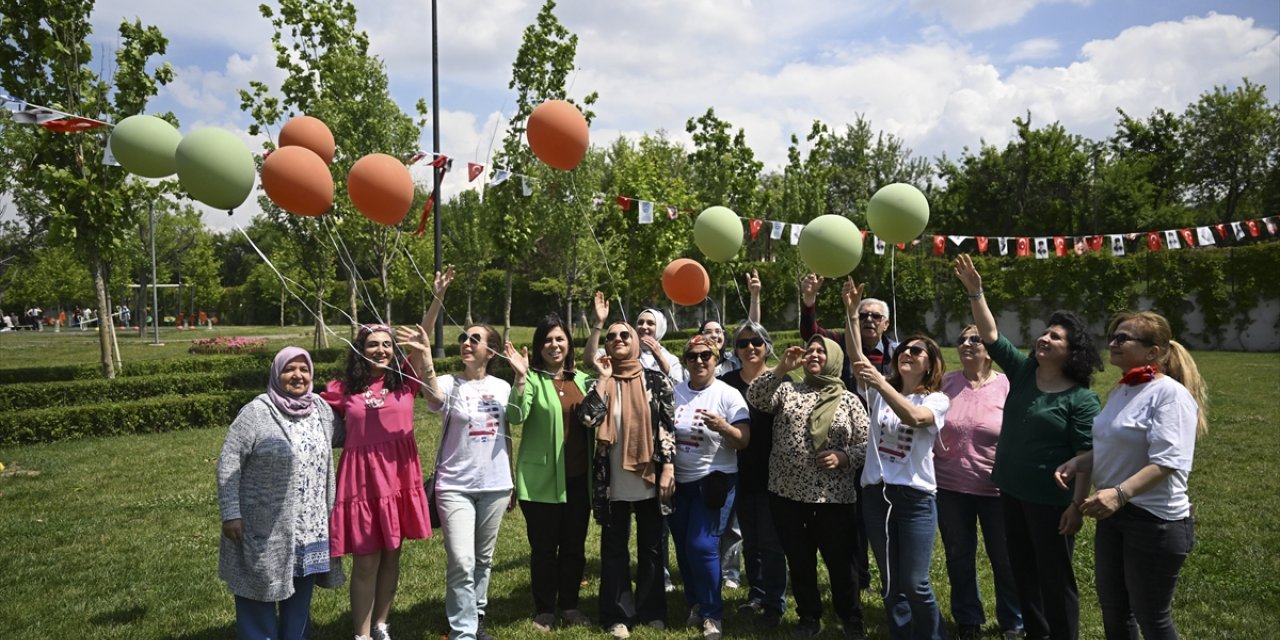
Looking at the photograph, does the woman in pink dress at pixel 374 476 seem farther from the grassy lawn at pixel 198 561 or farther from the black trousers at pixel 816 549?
the black trousers at pixel 816 549

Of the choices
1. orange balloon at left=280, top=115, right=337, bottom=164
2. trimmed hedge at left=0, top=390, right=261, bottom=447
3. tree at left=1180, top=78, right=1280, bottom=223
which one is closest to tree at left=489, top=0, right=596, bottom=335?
trimmed hedge at left=0, top=390, right=261, bottom=447

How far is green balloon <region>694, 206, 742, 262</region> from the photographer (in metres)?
5.70

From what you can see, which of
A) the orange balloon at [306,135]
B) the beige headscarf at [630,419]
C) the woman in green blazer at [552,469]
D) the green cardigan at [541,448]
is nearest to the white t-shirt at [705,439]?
the beige headscarf at [630,419]

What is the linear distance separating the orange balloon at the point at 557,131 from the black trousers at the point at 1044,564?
347 cm

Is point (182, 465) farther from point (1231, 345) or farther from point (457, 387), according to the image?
point (1231, 345)

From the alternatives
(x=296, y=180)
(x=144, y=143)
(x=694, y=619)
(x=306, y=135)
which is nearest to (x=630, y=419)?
(x=694, y=619)

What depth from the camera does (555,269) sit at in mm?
26688

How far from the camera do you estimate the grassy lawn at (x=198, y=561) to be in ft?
15.3

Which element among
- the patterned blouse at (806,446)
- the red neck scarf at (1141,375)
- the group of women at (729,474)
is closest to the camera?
the red neck scarf at (1141,375)

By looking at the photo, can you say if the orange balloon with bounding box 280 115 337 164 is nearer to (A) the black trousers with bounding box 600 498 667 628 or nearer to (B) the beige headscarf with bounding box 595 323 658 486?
(B) the beige headscarf with bounding box 595 323 658 486

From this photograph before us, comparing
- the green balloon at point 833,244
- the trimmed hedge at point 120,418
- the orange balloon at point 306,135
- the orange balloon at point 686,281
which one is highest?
the orange balloon at point 306,135

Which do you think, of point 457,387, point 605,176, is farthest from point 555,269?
point 457,387

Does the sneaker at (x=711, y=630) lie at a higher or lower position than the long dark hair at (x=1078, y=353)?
lower

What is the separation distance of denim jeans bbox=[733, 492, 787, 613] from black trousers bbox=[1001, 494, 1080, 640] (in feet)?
4.32
